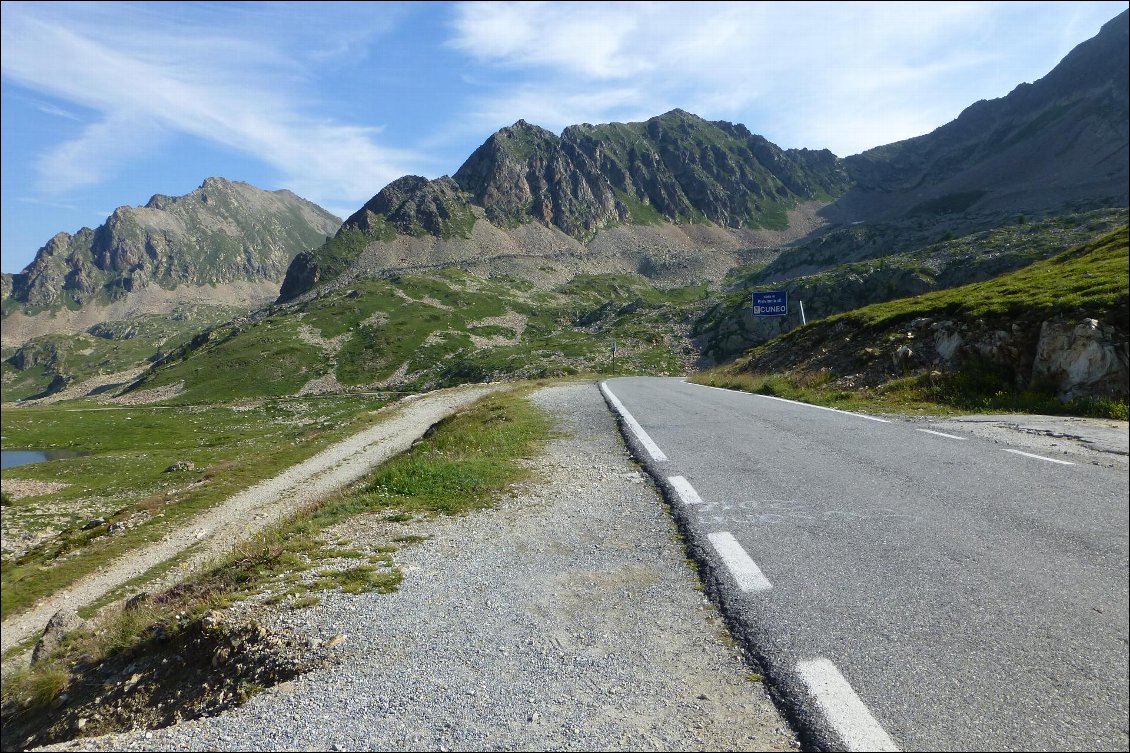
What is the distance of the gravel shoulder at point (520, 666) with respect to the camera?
18.1 ft

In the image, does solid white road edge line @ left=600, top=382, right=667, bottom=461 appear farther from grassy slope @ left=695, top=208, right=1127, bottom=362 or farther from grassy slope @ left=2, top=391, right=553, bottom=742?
grassy slope @ left=695, top=208, right=1127, bottom=362

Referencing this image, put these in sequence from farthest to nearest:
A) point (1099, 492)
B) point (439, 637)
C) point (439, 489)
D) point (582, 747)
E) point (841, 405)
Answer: point (841, 405) < point (439, 489) < point (1099, 492) < point (439, 637) < point (582, 747)

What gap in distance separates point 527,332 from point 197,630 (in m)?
167

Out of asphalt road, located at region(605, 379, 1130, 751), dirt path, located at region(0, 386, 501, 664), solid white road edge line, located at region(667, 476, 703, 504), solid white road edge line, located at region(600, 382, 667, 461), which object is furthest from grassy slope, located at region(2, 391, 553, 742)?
asphalt road, located at region(605, 379, 1130, 751)

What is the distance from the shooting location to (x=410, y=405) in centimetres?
6097

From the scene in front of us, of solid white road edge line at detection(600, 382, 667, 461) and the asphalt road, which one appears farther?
solid white road edge line at detection(600, 382, 667, 461)

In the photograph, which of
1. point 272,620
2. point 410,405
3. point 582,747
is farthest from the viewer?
point 410,405

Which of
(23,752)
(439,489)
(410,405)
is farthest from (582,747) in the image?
(410,405)

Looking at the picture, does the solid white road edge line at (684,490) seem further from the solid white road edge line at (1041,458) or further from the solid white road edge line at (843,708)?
the solid white road edge line at (1041,458)

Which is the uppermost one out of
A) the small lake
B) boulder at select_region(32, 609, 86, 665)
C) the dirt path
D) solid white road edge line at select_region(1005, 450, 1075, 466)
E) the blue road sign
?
the small lake

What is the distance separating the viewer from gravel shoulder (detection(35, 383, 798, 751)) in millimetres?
5516

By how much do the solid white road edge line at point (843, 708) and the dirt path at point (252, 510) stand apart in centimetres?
597

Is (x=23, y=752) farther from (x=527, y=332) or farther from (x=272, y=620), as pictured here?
(x=527, y=332)

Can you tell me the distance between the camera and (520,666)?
6.34 metres
